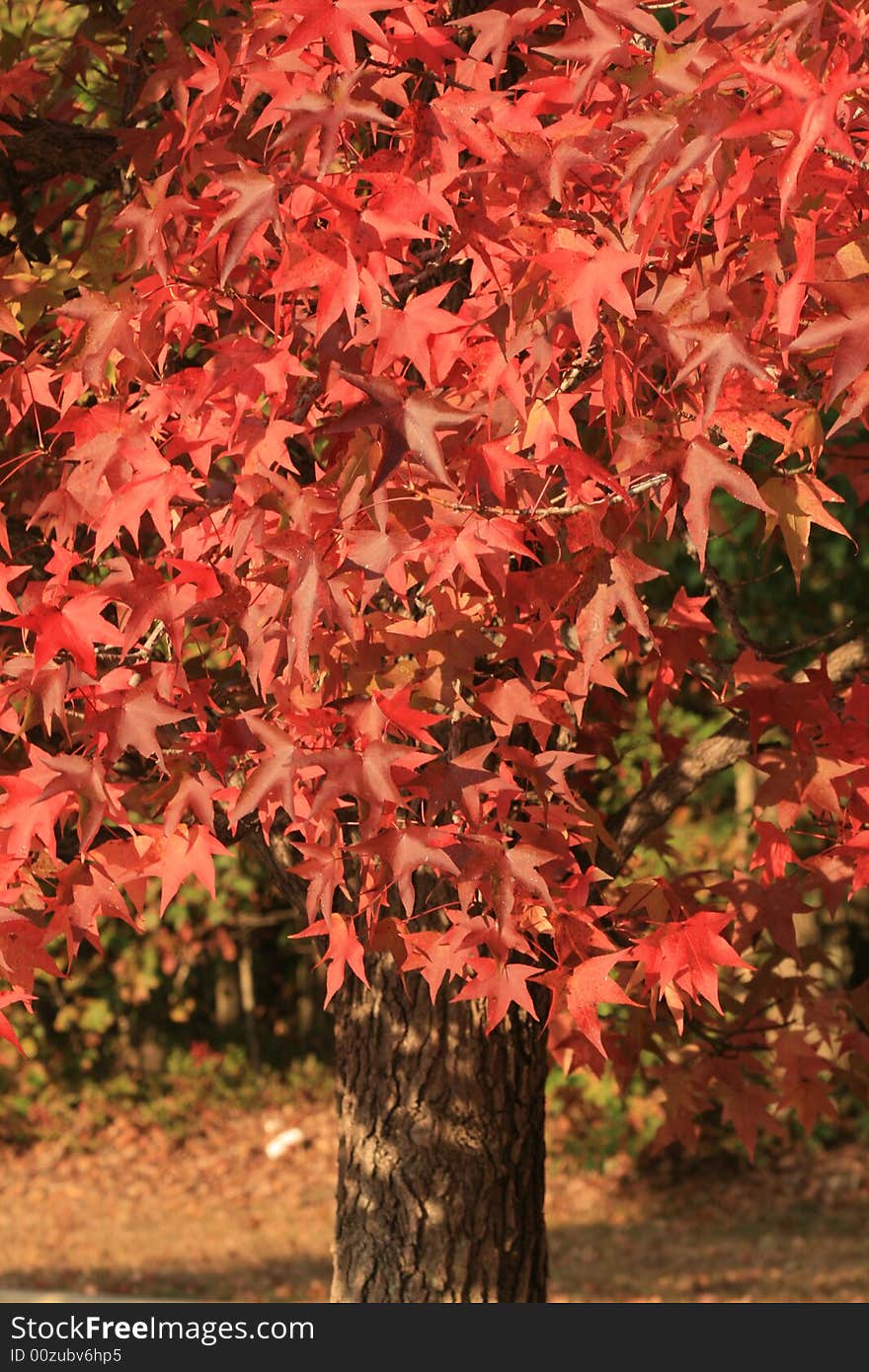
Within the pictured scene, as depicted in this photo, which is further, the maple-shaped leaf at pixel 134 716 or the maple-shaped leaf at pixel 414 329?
the maple-shaped leaf at pixel 134 716

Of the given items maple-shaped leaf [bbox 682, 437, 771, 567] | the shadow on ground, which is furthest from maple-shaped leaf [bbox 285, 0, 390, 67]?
the shadow on ground

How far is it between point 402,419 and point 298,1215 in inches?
248

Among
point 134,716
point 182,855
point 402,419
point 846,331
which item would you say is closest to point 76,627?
point 134,716

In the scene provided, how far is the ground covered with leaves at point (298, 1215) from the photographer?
6500mm

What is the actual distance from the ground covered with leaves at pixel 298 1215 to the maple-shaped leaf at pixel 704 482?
16.6ft

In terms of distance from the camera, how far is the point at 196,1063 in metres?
8.69

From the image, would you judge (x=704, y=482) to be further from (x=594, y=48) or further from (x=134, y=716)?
(x=134, y=716)

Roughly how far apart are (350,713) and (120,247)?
100 cm

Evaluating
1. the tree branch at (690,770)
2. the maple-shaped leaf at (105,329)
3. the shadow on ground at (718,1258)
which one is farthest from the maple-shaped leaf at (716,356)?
the shadow on ground at (718,1258)

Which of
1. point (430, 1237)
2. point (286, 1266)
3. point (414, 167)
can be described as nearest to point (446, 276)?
point (414, 167)

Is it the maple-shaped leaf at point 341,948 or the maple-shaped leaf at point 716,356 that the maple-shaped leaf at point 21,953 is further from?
the maple-shaped leaf at point 716,356

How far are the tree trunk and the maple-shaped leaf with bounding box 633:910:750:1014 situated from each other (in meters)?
0.96

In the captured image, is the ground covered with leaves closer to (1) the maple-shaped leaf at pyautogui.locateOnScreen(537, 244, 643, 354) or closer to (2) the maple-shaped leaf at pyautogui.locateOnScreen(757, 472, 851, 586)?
(2) the maple-shaped leaf at pyautogui.locateOnScreen(757, 472, 851, 586)

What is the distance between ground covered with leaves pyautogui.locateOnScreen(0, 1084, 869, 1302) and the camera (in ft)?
21.3
